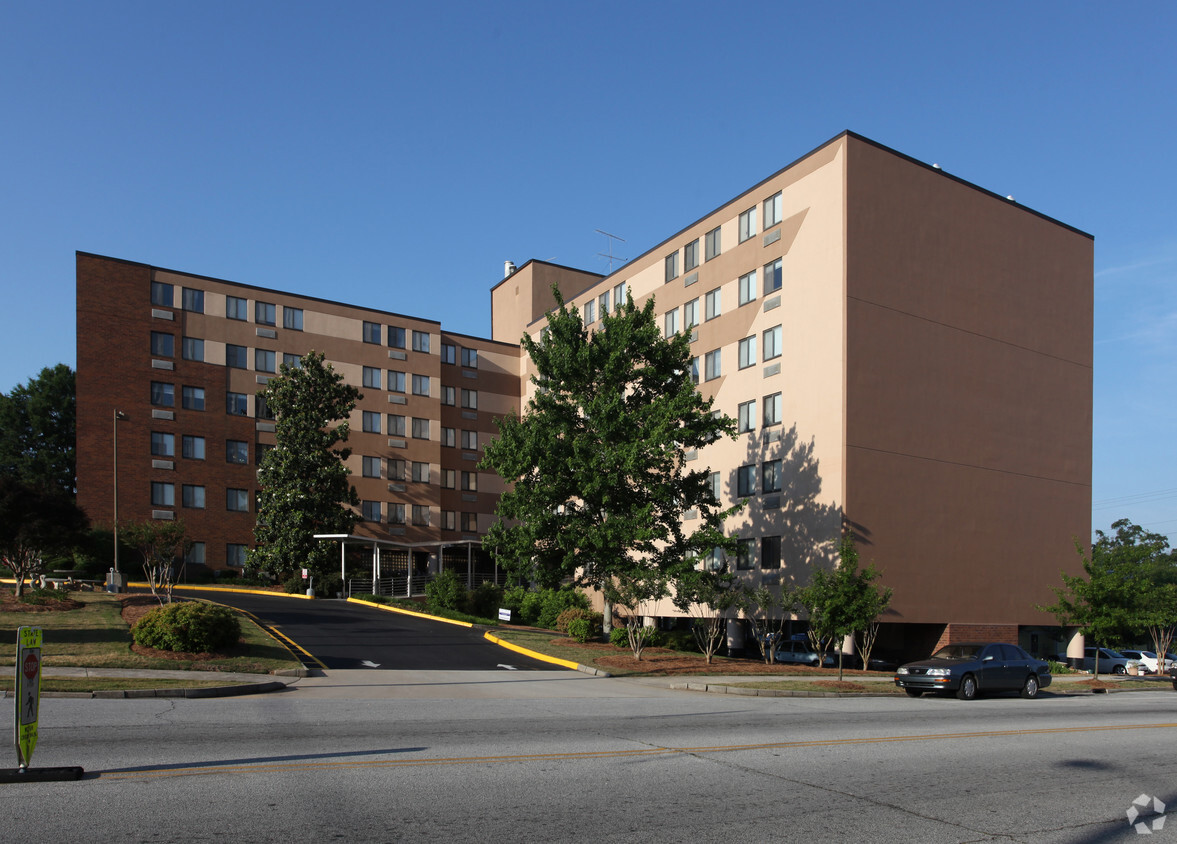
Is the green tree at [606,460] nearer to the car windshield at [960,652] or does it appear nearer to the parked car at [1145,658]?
the car windshield at [960,652]

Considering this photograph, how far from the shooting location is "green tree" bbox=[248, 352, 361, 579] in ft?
168

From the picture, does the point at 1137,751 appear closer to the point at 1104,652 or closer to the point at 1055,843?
the point at 1055,843

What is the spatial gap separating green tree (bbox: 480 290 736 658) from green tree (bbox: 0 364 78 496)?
53067 millimetres

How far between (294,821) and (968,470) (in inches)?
1498

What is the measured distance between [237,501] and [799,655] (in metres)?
35.6

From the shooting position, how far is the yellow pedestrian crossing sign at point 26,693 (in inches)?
323

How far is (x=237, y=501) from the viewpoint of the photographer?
184 ft

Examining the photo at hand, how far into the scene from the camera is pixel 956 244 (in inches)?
1622

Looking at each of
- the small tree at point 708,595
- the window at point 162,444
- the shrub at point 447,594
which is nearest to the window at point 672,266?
the shrub at point 447,594

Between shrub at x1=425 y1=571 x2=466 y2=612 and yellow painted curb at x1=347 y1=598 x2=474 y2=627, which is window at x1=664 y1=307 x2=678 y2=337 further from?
yellow painted curb at x1=347 y1=598 x2=474 y2=627

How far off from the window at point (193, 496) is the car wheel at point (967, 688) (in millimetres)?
45047

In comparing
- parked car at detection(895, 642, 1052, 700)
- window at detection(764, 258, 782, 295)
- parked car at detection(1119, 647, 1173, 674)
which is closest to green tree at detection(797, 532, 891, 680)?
parked car at detection(895, 642, 1052, 700)

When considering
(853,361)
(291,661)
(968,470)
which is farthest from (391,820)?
(968,470)

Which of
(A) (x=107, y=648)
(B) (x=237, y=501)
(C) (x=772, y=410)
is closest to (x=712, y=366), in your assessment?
(C) (x=772, y=410)
